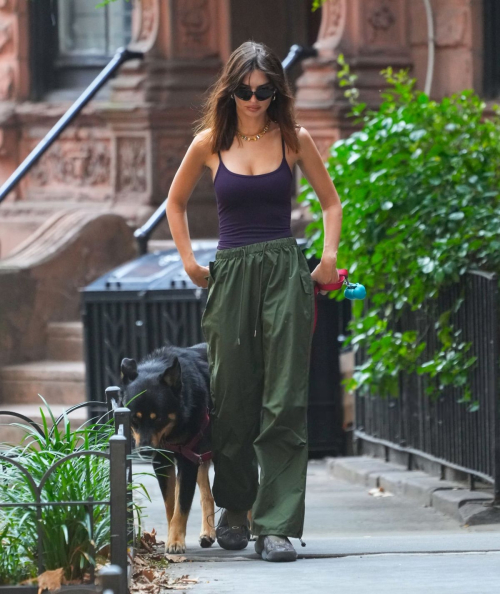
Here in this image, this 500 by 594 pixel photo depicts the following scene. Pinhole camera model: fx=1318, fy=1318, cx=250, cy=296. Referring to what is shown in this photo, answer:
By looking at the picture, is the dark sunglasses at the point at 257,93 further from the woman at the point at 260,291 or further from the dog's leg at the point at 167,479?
the dog's leg at the point at 167,479

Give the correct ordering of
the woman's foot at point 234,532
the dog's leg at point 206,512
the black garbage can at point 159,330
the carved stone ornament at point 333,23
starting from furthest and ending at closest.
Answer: the carved stone ornament at point 333,23 < the black garbage can at point 159,330 < the dog's leg at point 206,512 < the woman's foot at point 234,532

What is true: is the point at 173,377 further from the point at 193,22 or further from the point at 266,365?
the point at 193,22

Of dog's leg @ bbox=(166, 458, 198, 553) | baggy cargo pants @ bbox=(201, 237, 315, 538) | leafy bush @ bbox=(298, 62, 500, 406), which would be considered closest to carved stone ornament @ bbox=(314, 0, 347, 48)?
leafy bush @ bbox=(298, 62, 500, 406)

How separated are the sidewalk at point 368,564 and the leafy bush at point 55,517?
1.47 feet

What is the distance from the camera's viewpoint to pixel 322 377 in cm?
962

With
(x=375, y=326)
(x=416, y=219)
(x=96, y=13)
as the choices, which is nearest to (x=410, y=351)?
(x=375, y=326)

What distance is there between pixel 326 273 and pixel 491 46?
23.5 ft

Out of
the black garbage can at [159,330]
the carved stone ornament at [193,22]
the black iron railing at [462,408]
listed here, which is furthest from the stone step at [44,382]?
the carved stone ornament at [193,22]

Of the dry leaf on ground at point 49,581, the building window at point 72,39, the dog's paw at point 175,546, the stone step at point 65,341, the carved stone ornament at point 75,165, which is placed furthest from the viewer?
the building window at point 72,39

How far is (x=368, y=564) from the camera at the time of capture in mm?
4887

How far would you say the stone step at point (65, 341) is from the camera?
11219 mm

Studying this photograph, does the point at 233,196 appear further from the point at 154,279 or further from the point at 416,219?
the point at 154,279

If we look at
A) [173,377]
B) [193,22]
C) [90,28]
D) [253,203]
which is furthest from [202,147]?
[90,28]

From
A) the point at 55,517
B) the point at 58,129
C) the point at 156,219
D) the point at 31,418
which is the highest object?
the point at 58,129
